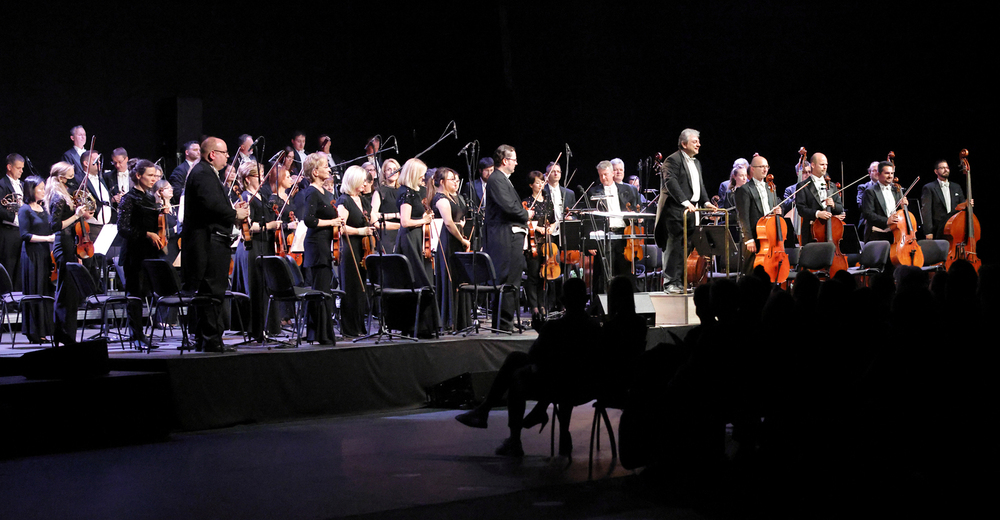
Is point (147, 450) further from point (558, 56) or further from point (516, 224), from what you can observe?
point (558, 56)

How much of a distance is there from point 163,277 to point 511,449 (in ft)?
9.69

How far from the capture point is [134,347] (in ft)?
23.7

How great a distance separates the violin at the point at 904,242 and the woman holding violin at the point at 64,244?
8.00 metres

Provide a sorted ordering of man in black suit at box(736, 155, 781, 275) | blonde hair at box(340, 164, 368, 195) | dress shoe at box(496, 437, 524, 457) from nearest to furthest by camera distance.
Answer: dress shoe at box(496, 437, 524, 457), blonde hair at box(340, 164, 368, 195), man in black suit at box(736, 155, 781, 275)

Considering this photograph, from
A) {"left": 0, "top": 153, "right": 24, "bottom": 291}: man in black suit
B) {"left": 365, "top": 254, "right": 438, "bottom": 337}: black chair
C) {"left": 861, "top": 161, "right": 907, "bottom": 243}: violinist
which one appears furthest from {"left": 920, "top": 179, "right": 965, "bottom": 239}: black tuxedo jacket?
{"left": 0, "top": 153, "right": 24, "bottom": 291}: man in black suit

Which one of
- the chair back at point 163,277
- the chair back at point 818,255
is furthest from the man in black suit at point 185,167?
the chair back at point 818,255

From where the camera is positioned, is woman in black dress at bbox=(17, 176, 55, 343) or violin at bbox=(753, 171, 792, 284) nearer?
woman in black dress at bbox=(17, 176, 55, 343)

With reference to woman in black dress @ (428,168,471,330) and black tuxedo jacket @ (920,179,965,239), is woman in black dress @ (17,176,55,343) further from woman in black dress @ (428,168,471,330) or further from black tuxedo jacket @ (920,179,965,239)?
black tuxedo jacket @ (920,179,965,239)

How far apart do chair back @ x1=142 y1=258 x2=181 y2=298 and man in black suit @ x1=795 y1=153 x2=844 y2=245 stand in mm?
6358

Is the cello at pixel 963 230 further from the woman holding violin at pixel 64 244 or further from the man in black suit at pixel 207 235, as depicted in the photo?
the woman holding violin at pixel 64 244

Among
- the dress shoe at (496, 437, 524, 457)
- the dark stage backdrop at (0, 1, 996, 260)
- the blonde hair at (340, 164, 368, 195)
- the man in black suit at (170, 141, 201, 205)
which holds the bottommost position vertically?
the dress shoe at (496, 437, 524, 457)

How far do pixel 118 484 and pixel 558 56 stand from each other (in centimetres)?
919

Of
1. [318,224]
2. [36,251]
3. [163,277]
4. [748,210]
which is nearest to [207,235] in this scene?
[163,277]

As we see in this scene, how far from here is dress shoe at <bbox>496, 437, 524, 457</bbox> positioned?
Result: 197 inches
